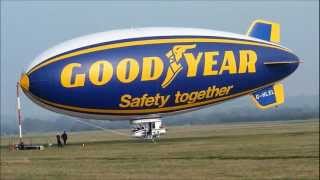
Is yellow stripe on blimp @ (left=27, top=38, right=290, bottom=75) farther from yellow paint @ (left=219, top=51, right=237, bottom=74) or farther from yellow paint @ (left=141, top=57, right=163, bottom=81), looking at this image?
yellow paint @ (left=141, top=57, right=163, bottom=81)

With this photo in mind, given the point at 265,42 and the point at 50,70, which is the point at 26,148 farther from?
the point at 265,42

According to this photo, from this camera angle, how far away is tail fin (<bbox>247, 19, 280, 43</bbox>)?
44.8 m

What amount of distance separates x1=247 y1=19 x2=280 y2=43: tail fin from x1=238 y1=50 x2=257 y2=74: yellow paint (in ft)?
11.6

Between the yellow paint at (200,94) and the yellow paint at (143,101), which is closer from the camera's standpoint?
the yellow paint at (143,101)

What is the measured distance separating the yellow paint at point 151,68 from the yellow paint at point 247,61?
18.5 ft

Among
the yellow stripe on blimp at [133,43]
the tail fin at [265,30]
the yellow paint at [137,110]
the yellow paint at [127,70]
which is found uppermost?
the tail fin at [265,30]

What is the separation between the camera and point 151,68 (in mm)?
38250

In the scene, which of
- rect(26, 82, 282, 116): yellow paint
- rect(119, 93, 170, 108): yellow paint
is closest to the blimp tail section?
rect(26, 82, 282, 116): yellow paint

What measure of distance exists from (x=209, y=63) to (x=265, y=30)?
7.40 metres

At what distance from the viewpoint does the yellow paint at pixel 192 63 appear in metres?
39.3

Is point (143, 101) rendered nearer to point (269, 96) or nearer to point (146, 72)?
point (146, 72)

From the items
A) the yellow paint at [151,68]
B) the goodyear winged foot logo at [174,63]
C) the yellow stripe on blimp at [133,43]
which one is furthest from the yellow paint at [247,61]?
the yellow paint at [151,68]

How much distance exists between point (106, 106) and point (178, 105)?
15.6 feet

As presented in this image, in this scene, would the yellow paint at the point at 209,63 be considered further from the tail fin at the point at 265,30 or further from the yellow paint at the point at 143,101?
the tail fin at the point at 265,30
